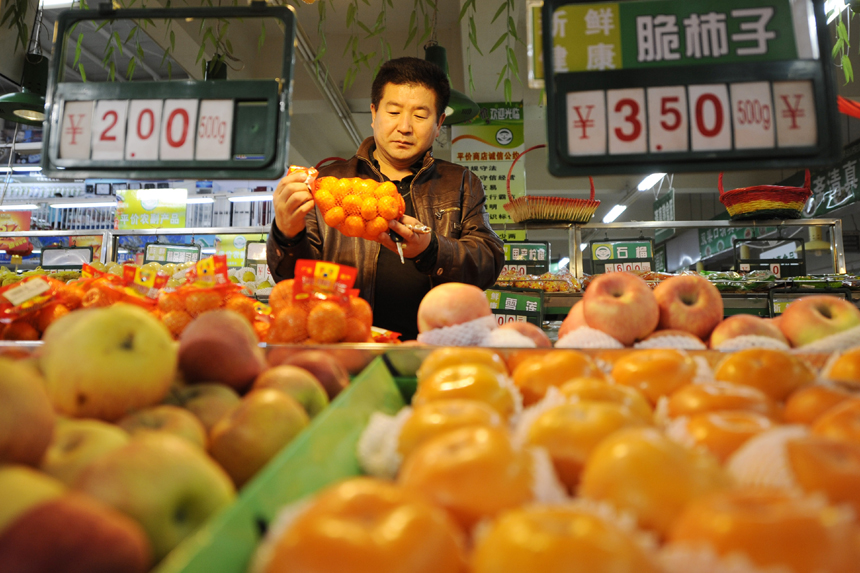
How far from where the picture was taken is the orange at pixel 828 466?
55cm

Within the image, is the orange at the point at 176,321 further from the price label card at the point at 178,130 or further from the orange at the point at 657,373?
the orange at the point at 657,373

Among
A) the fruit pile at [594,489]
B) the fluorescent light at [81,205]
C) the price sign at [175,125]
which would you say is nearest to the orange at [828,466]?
the fruit pile at [594,489]

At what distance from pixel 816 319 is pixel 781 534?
48.7 inches

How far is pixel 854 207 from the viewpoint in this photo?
10.6 m

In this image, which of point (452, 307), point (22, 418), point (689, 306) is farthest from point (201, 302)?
point (689, 306)

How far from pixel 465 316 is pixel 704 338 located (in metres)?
0.71

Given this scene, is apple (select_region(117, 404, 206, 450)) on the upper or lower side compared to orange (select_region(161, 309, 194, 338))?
lower

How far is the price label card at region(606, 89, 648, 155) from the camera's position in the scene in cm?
130

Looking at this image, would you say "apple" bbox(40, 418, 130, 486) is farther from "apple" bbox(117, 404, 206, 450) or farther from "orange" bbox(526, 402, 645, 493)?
"orange" bbox(526, 402, 645, 493)

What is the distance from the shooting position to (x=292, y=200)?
6.09ft

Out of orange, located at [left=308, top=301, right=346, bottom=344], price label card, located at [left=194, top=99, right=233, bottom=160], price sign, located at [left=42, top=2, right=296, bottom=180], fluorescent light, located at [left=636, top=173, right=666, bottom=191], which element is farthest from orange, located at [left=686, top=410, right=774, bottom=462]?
fluorescent light, located at [left=636, top=173, right=666, bottom=191]

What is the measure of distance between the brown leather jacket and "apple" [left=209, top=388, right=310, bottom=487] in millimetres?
1368

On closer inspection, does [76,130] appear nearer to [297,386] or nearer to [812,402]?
[297,386]

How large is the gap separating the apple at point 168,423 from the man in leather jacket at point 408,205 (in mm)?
1376
